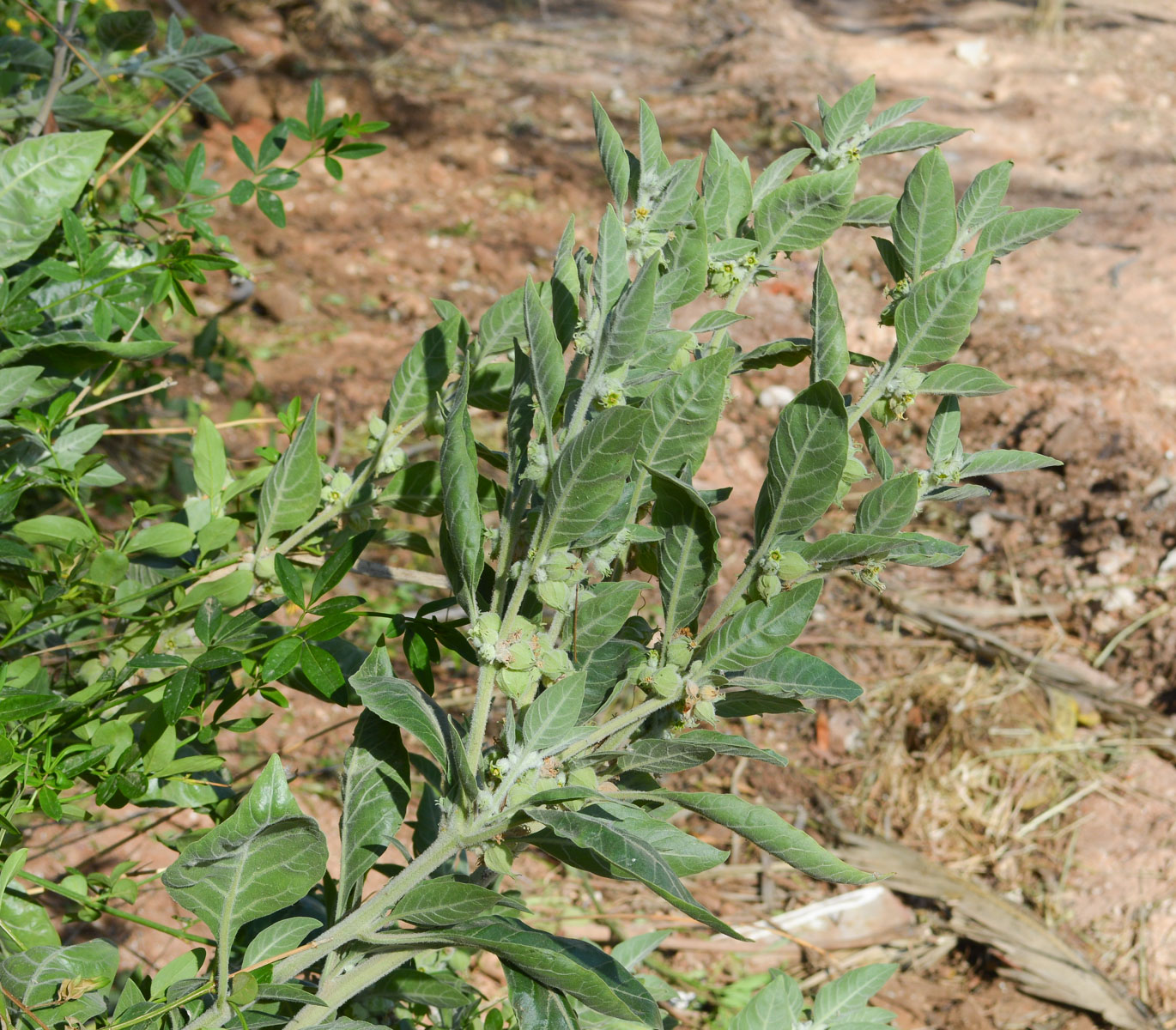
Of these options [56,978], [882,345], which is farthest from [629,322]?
[882,345]

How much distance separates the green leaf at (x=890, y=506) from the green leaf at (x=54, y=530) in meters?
0.89

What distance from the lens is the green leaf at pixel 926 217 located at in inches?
32.9

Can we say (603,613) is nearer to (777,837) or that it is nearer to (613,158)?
(777,837)

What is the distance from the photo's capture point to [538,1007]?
811mm

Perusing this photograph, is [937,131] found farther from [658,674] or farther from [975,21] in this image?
[975,21]

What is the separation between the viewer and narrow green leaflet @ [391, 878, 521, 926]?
2.65 feet

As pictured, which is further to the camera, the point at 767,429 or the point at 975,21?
the point at 975,21

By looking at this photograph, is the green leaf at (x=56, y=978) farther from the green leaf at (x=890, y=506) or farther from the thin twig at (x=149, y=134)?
the thin twig at (x=149, y=134)

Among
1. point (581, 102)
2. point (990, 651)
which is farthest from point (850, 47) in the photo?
point (990, 651)

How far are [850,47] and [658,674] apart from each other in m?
8.72

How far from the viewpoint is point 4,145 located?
1512 mm

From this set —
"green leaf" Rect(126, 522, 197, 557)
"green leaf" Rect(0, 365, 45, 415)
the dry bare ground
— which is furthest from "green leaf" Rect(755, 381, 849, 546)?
the dry bare ground

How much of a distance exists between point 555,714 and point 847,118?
2.23 ft

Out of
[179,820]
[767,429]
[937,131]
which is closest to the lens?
[937,131]
